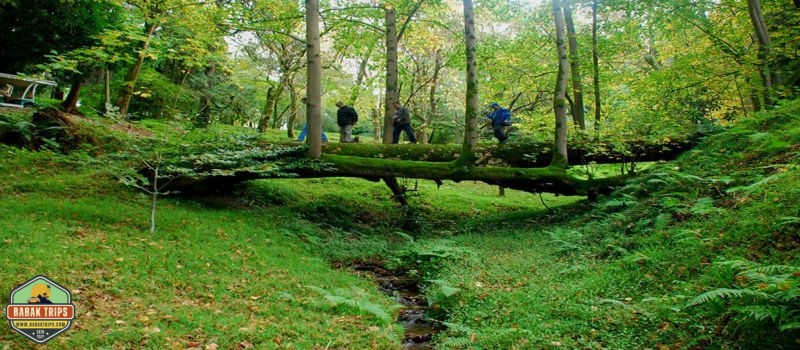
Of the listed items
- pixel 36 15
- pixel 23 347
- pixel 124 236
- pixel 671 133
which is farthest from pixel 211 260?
pixel 671 133

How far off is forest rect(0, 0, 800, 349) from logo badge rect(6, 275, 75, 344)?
0.11 m

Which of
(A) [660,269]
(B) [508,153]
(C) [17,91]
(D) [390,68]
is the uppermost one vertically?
(D) [390,68]

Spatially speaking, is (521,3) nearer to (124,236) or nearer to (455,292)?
(455,292)

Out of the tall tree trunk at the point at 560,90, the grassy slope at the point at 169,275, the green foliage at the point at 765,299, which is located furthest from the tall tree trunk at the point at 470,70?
the green foliage at the point at 765,299

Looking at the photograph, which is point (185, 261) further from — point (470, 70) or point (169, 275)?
point (470, 70)

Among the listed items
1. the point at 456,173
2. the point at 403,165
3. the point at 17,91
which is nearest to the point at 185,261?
the point at 403,165

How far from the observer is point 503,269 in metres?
7.37

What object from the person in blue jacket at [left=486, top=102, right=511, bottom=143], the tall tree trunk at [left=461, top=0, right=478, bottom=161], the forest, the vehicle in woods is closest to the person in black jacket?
the forest

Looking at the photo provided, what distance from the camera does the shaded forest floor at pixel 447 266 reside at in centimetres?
420

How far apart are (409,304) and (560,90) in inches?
290

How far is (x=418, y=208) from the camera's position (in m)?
14.2

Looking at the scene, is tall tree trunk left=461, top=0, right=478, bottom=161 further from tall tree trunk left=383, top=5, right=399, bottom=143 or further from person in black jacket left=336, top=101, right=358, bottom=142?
person in black jacket left=336, top=101, right=358, bottom=142

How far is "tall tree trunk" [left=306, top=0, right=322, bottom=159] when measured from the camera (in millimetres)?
10609

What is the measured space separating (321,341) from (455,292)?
2.24m
